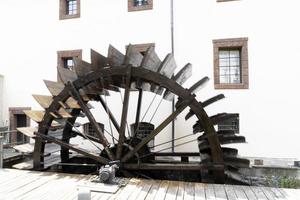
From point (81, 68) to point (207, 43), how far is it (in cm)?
400

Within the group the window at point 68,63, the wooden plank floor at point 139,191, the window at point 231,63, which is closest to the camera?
the wooden plank floor at point 139,191

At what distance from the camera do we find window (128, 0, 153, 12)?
7.79 meters

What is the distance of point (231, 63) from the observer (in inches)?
293

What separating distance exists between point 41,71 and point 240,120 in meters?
6.79

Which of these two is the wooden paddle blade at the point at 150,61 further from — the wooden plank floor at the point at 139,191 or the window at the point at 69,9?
the window at the point at 69,9

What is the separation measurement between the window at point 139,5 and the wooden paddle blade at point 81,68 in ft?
12.2

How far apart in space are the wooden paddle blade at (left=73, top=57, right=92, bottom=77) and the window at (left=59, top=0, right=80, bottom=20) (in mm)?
4241

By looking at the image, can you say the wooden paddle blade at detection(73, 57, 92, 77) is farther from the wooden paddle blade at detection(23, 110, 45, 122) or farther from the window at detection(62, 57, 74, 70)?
the window at detection(62, 57, 74, 70)

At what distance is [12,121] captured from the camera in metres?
9.12

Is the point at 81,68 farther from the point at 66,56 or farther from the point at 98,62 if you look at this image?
the point at 66,56

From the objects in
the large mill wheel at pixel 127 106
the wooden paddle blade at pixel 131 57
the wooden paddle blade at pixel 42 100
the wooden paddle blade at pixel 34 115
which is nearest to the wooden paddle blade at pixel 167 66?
the large mill wheel at pixel 127 106

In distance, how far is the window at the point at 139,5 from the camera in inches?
307

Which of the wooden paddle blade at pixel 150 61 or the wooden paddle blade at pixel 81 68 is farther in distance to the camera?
the wooden paddle blade at pixel 81 68

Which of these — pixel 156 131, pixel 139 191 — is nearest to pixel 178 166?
pixel 156 131
